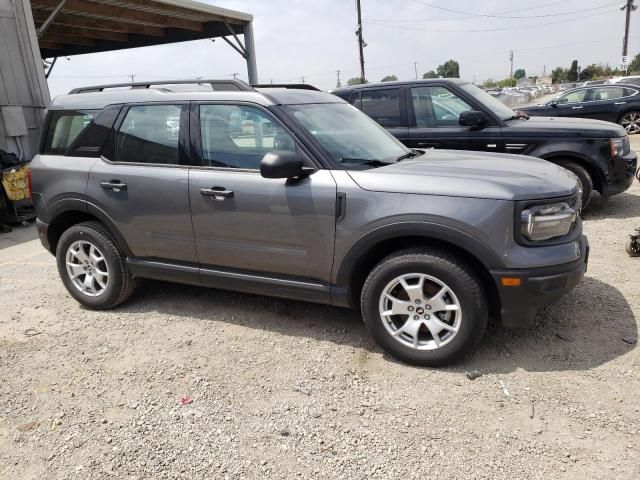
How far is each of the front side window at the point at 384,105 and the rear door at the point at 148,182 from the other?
385 cm

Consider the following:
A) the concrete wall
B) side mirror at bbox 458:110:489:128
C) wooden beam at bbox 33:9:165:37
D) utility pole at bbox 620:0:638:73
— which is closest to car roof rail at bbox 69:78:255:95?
side mirror at bbox 458:110:489:128

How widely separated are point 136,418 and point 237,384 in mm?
613

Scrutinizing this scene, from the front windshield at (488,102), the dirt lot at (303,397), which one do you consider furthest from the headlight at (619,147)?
the dirt lot at (303,397)

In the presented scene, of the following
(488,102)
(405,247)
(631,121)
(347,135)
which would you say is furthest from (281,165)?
(631,121)

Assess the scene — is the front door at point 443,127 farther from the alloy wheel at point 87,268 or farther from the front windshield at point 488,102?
the alloy wheel at point 87,268

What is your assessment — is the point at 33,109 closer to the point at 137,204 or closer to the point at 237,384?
the point at 137,204

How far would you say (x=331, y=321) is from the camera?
13.2ft

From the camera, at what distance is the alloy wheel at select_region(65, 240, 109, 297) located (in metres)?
4.34

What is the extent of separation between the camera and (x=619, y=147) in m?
6.33

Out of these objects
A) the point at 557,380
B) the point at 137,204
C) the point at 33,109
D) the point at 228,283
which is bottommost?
the point at 557,380

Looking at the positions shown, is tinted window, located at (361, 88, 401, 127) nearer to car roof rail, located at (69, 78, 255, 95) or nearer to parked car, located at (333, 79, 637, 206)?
parked car, located at (333, 79, 637, 206)

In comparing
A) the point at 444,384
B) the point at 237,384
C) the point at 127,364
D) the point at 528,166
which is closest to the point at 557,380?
the point at 444,384

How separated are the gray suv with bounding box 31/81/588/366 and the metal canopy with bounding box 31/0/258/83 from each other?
8.14m

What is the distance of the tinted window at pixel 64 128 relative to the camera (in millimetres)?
4297
